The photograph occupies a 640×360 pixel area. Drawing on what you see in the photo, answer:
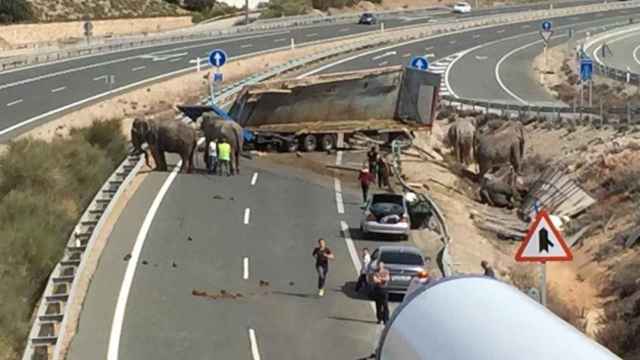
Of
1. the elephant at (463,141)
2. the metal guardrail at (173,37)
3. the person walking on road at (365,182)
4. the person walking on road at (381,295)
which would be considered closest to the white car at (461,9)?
the metal guardrail at (173,37)

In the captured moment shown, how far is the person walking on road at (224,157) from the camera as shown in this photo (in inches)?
1494

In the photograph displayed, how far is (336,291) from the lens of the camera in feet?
82.5

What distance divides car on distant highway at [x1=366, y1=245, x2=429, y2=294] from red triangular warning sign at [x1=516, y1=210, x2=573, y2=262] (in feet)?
30.1

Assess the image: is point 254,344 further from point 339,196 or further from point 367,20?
point 367,20

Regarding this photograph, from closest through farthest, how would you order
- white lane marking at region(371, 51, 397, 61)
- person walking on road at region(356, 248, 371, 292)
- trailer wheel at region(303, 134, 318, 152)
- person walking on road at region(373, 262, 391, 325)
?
person walking on road at region(373, 262, 391, 325)
person walking on road at region(356, 248, 371, 292)
trailer wheel at region(303, 134, 318, 152)
white lane marking at region(371, 51, 397, 61)

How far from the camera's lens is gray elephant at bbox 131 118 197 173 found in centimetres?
3750

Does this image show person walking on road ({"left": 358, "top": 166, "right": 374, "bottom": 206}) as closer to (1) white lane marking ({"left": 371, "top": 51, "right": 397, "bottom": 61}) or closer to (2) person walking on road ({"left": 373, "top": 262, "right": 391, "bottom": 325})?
(2) person walking on road ({"left": 373, "top": 262, "right": 391, "bottom": 325})

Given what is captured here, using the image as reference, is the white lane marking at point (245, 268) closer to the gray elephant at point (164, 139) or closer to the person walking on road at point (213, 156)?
the gray elephant at point (164, 139)

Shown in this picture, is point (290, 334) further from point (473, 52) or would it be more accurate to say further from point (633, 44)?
point (633, 44)

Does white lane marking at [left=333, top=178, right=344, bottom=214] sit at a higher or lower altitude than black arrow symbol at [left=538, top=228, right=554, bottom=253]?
lower

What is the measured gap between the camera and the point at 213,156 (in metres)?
38.4

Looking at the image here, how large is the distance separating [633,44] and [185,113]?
2180 inches

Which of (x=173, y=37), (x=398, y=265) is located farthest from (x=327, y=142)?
(x=173, y=37)

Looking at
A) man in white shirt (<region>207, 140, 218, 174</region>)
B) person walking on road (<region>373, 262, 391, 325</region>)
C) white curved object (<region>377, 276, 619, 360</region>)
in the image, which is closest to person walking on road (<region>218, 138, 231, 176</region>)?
man in white shirt (<region>207, 140, 218, 174</region>)
